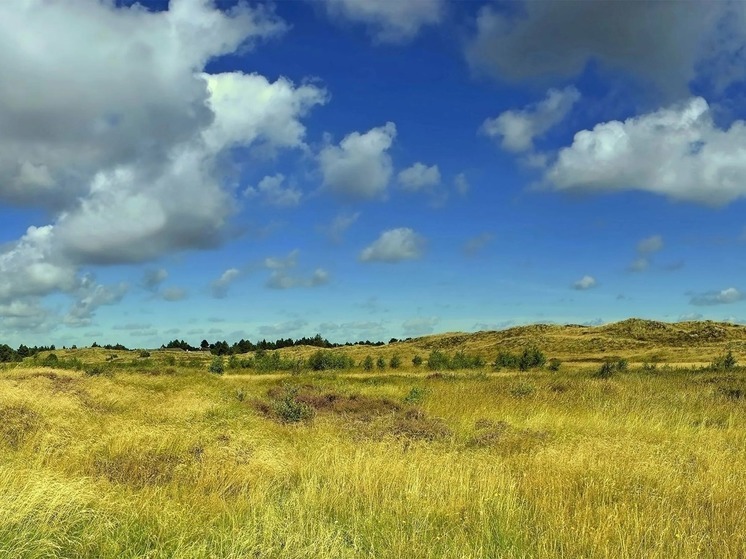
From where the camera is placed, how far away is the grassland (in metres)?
5.43

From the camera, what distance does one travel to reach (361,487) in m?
7.20

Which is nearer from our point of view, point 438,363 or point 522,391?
point 522,391

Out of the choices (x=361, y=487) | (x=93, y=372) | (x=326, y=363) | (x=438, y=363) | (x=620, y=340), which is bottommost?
(x=361, y=487)

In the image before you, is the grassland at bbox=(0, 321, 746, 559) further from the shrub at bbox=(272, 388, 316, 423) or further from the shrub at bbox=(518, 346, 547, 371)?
the shrub at bbox=(518, 346, 547, 371)

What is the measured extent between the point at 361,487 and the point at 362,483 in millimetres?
86

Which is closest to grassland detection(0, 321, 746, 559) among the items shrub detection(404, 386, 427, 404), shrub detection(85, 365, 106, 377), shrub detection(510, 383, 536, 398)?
shrub detection(404, 386, 427, 404)

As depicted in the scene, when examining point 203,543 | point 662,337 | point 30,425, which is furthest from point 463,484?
point 662,337

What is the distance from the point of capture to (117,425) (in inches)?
451

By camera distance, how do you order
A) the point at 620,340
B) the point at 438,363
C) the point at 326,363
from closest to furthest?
1. the point at 438,363
2. the point at 326,363
3. the point at 620,340

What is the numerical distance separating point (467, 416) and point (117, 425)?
8.77 m

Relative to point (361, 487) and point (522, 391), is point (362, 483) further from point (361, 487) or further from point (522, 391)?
point (522, 391)

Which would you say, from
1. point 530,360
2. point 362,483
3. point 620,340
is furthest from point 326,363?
point 362,483

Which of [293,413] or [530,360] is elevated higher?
[530,360]

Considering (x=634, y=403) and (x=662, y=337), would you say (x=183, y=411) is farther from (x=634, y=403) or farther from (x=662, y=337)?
(x=662, y=337)
